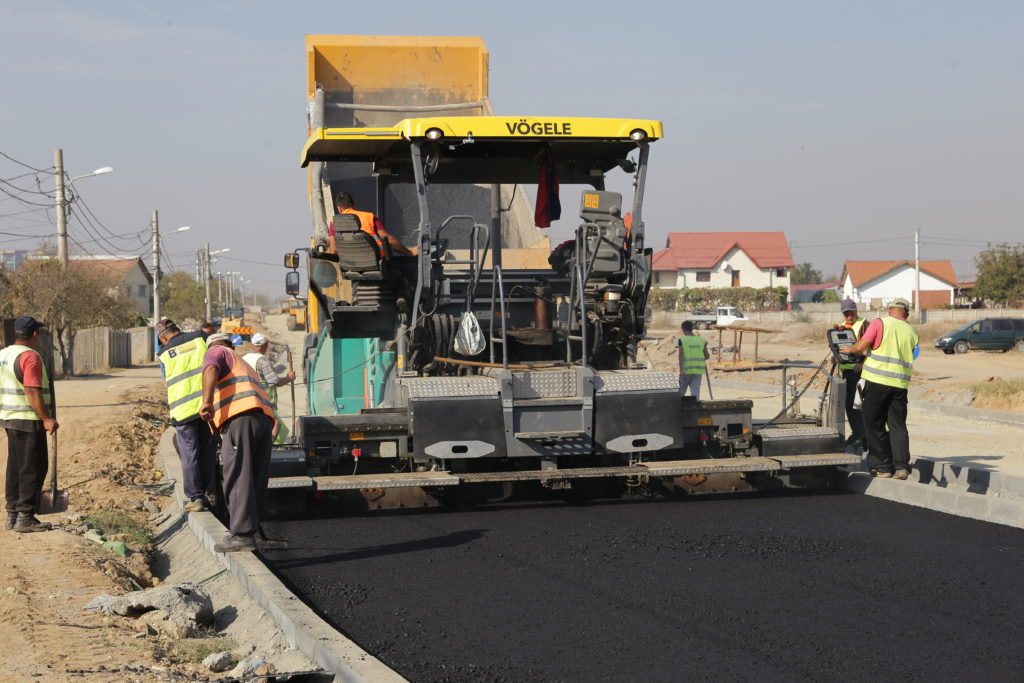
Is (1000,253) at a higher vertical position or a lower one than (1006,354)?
higher

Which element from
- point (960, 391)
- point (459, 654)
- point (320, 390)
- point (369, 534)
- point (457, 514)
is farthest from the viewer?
point (960, 391)

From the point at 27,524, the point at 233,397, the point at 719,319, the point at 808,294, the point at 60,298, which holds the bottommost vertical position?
the point at 27,524

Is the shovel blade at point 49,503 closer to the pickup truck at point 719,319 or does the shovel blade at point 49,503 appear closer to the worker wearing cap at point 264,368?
the worker wearing cap at point 264,368

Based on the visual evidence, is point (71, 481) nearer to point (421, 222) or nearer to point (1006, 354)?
point (421, 222)

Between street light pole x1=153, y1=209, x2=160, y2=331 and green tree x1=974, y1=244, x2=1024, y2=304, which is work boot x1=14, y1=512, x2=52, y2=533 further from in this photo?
green tree x1=974, y1=244, x2=1024, y2=304

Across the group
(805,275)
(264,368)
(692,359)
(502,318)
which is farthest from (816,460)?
(805,275)

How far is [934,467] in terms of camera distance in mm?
9023

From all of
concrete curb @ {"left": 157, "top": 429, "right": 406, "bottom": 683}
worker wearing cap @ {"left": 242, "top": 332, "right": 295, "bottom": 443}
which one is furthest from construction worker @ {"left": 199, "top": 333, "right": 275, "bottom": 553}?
worker wearing cap @ {"left": 242, "top": 332, "right": 295, "bottom": 443}

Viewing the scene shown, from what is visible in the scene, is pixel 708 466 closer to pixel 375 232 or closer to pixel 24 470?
pixel 375 232

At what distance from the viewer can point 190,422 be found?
818cm

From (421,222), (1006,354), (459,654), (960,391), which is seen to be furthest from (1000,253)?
(459,654)

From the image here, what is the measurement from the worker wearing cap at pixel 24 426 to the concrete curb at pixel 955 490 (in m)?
5.89

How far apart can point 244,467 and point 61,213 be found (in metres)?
22.7

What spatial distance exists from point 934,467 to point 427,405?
404cm
